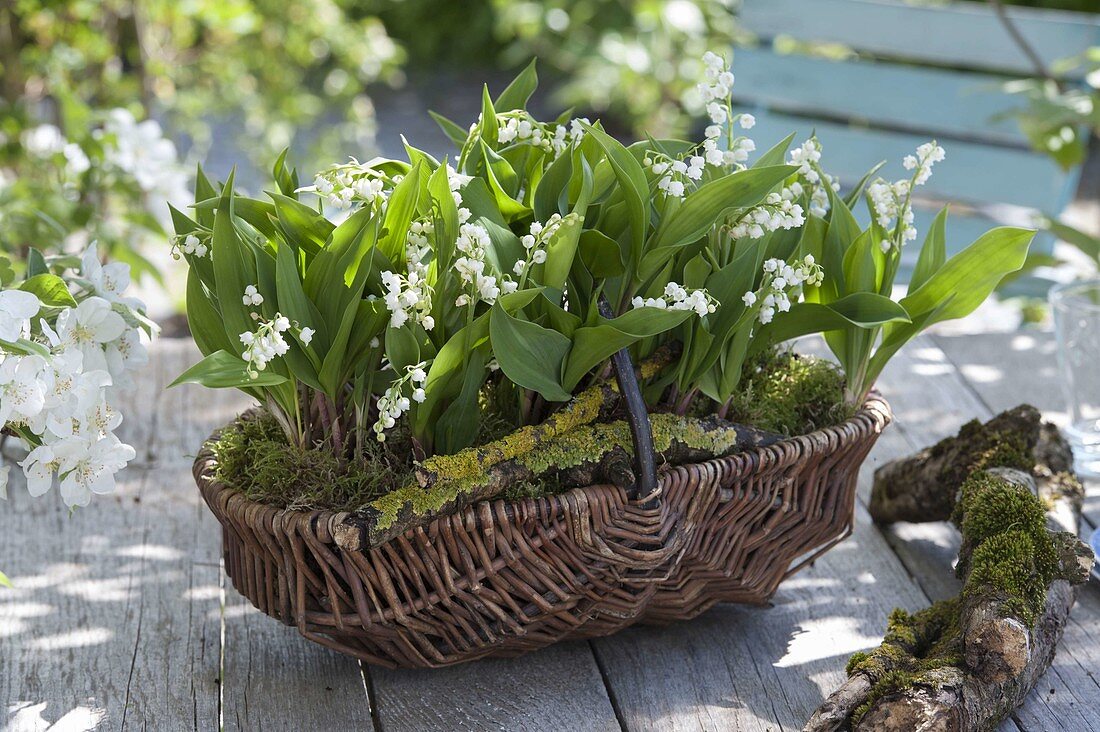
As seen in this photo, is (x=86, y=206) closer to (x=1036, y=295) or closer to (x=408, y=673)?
(x=408, y=673)

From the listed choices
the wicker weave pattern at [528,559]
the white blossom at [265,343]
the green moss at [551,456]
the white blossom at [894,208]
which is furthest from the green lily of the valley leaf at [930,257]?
the white blossom at [265,343]

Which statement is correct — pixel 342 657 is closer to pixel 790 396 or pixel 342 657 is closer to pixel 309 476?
pixel 309 476

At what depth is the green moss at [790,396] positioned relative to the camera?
1.11m

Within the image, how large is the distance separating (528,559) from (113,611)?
473 mm

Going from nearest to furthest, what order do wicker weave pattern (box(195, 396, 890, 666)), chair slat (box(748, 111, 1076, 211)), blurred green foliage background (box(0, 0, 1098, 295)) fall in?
wicker weave pattern (box(195, 396, 890, 666)) < blurred green foliage background (box(0, 0, 1098, 295)) < chair slat (box(748, 111, 1076, 211))

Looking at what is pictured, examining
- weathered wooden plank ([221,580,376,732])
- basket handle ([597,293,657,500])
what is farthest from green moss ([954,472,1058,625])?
weathered wooden plank ([221,580,376,732])

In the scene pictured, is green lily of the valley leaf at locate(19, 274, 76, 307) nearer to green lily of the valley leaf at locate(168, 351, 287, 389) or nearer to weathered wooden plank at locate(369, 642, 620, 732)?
green lily of the valley leaf at locate(168, 351, 287, 389)

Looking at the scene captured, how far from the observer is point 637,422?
94 cm

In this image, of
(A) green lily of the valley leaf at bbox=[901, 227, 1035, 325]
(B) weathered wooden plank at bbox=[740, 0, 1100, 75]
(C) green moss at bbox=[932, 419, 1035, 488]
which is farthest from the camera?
(B) weathered wooden plank at bbox=[740, 0, 1100, 75]

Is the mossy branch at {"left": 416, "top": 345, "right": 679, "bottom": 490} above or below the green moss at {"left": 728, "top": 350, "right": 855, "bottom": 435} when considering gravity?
below

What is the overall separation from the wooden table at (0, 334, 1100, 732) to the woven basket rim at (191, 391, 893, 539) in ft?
0.62

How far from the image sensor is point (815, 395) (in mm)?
1144

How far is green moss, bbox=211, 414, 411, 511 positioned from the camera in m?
0.95

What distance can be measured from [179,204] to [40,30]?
1.19 metres
